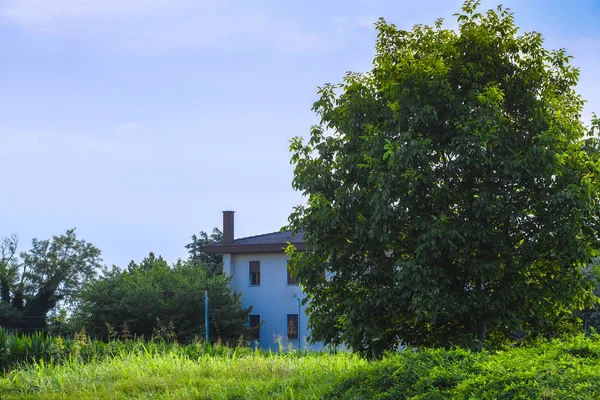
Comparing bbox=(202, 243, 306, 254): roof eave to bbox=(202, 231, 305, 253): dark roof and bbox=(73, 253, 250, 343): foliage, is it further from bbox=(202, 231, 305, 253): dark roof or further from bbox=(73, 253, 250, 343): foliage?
bbox=(73, 253, 250, 343): foliage

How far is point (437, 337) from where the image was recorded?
481 inches

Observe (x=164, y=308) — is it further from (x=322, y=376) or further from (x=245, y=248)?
(x=322, y=376)

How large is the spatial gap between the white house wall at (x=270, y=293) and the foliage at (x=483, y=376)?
28332 millimetres

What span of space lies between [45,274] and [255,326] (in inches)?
930

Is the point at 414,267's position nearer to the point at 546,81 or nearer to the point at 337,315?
→ the point at 337,315

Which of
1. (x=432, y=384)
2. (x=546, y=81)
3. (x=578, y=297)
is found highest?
(x=546, y=81)

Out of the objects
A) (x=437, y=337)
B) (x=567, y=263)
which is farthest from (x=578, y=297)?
(x=437, y=337)

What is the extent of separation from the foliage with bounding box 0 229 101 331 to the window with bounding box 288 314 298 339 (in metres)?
20.4

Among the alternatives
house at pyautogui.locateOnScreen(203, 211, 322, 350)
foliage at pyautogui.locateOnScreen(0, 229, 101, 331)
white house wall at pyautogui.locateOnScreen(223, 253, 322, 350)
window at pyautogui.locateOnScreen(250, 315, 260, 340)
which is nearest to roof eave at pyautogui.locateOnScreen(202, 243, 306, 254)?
house at pyautogui.locateOnScreen(203, 211, 322, 350)

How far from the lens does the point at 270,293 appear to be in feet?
123

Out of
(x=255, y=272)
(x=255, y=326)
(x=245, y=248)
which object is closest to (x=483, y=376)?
(x=255, y=326)

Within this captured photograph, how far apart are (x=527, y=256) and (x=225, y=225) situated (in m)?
29.4

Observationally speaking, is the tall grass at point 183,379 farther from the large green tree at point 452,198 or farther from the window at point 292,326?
the window at point 292,326

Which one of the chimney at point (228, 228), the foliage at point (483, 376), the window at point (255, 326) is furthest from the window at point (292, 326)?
the foliage at point (483, 376)
